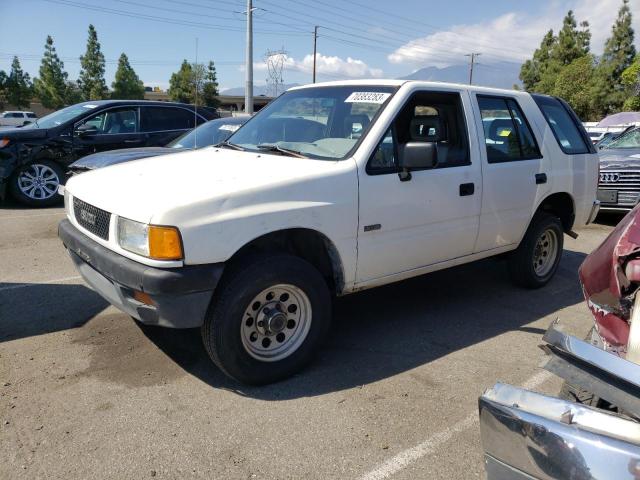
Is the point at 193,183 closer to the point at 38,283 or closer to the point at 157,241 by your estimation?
the point at 157,241

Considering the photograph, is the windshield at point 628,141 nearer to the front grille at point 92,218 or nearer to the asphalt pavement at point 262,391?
the asphalt pavement at point 262,391

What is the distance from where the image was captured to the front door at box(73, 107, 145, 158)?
922 cm

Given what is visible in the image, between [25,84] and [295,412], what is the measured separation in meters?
60.2

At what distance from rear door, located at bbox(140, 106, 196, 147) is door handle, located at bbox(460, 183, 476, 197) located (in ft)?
23.4

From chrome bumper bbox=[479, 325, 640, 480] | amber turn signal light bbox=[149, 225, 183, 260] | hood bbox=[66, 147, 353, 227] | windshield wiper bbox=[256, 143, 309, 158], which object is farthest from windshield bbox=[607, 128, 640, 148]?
amber turn signal light bbox=[149, 225, 183, 260]

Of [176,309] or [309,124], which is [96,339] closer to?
[176,309]

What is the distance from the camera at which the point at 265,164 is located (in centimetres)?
350

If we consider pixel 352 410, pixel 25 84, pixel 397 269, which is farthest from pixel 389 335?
pixel 25 84

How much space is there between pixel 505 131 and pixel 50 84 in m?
59.4

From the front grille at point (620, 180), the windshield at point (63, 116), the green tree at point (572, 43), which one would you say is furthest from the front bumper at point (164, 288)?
the green tree at point (572, 43)

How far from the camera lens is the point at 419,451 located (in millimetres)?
2721

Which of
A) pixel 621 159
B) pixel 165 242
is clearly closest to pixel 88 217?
pixel 165 242

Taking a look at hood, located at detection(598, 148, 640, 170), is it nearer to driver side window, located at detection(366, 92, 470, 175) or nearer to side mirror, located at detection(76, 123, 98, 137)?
driver side window, located at detection(366, 92, 470, 175)

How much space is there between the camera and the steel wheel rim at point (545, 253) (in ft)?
17.3
